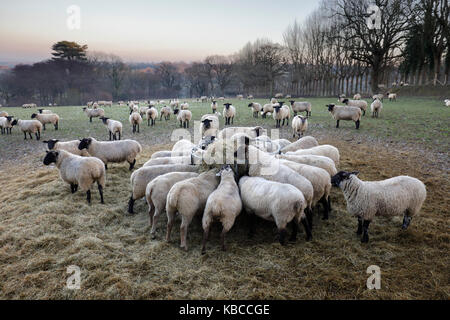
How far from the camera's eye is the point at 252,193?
4.75 meters

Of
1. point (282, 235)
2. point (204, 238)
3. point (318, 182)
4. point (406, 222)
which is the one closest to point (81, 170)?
point (204, 238)

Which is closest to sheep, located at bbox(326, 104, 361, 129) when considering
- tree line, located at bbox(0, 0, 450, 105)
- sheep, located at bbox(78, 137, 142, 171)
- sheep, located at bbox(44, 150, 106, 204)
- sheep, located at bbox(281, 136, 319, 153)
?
sheep, located at bbox(281, 136, 319, 153)

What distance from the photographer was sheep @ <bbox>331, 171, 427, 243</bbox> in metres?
4.58

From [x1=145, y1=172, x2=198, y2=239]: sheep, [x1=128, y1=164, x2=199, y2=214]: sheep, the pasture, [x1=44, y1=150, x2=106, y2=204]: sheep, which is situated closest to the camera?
the pasture

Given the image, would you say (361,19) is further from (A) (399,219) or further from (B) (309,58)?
(A) (399,219)

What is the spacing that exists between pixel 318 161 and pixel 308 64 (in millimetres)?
57425

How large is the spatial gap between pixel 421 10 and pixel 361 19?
24.4ft

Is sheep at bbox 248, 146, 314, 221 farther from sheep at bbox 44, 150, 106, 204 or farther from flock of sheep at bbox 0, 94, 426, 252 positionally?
sheep at bbox 44, 150, 106, 204

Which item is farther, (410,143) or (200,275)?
(410,143)

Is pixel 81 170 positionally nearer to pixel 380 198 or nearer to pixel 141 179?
pixel 141 179

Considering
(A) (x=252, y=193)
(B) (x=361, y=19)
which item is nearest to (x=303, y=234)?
(A) (x=252, y=193)

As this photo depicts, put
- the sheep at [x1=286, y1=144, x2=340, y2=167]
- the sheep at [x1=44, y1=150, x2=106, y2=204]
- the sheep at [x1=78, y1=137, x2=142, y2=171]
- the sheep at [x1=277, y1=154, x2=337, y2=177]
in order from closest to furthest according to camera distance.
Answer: the sheep at [x1=277, y1=154, x2=337, y2=177] < the sheep at [x1=44, y1=150, x2=106, y2=204] < the sheep at [x1=286, y1=144, x2=340, y2=167] < the sheep at [x1=78, y1=137, x2=142, y2=171]

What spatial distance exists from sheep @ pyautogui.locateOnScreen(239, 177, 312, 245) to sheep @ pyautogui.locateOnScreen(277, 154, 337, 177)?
1.75 m

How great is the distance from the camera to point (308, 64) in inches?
2228
